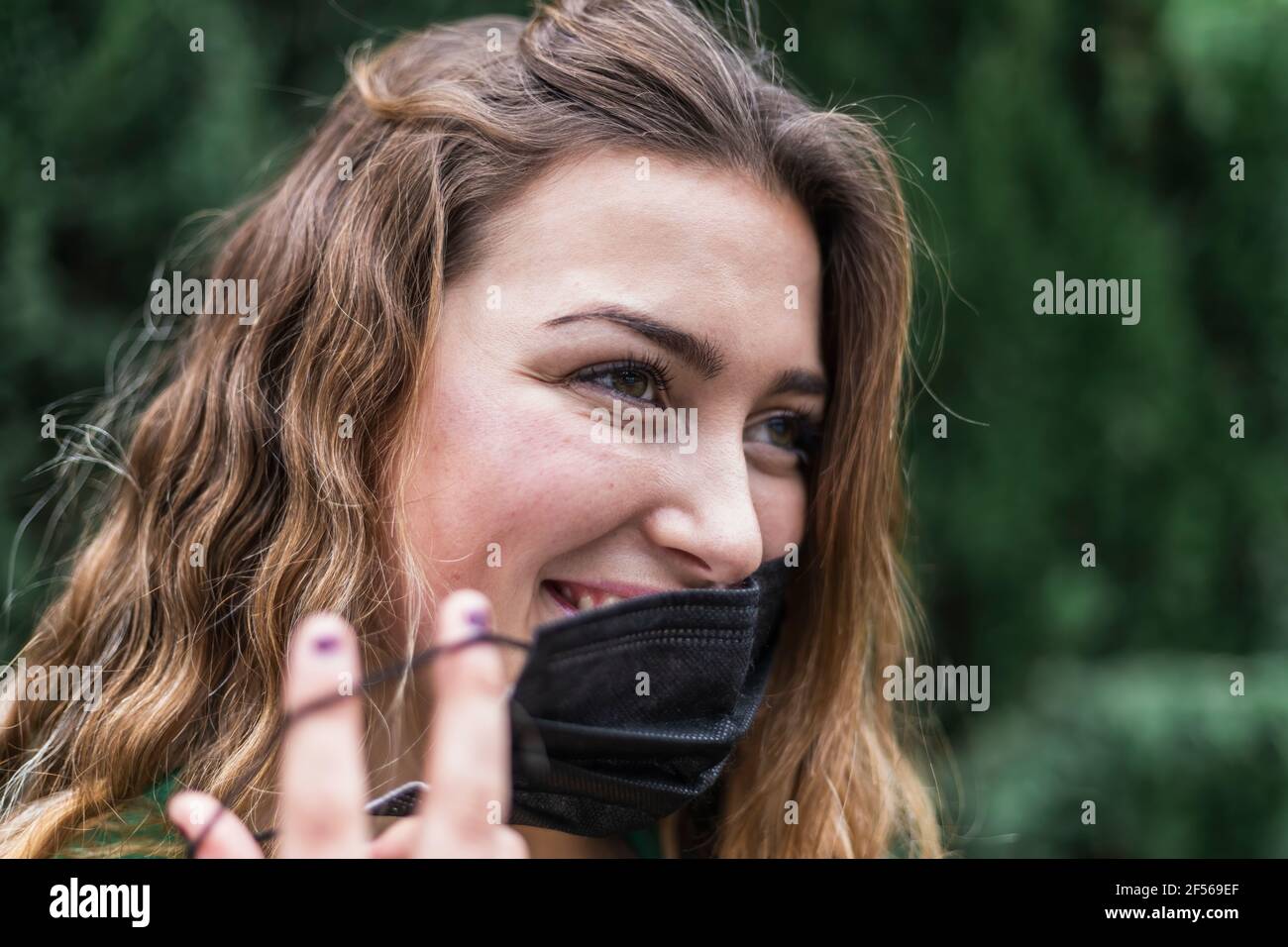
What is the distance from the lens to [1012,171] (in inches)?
128

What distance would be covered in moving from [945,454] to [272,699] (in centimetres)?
239

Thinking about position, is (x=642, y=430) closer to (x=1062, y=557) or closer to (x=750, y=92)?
(x=750, y=92)

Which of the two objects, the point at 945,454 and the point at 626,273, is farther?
the point at 945,454

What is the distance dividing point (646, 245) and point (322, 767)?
1019 mm

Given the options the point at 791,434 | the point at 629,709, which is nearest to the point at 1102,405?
the point at 791,434

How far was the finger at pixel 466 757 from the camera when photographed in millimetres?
845

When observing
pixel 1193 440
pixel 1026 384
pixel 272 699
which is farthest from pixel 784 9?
pixel 272 699

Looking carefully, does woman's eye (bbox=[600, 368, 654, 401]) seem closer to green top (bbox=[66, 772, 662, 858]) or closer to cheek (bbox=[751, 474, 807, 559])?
cheek (bbox=[751, 474, 807, 559])

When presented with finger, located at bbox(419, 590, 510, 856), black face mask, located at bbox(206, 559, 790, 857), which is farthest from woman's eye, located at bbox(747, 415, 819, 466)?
finger, located at bbox(419, 590, 510, 856)

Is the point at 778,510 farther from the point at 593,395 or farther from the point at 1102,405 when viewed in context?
the point at 1102,405

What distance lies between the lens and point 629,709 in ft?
4.72

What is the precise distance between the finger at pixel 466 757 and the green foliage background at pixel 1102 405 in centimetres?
242
